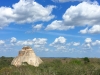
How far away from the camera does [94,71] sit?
41750 mm

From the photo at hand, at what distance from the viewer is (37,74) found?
42.1 metres

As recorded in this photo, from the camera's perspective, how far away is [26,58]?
231ft

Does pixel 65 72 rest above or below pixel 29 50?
below

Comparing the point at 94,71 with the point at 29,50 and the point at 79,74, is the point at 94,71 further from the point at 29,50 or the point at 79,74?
the point at 29,50

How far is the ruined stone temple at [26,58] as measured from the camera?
69188 mm

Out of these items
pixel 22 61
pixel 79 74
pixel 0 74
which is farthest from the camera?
pixel 22 61

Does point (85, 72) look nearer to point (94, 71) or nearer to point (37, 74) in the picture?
point (94, 71)

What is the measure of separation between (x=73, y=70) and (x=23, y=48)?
33.5 metres

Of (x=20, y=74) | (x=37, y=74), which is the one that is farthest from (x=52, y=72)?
(x=20, y=74)

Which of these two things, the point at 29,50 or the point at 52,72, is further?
the point at 29,50

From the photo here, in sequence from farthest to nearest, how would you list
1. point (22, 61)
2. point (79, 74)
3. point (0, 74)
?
point (22, 61)
point (0, 74)
point (79, 74)

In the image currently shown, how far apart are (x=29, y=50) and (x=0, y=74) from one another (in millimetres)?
28731

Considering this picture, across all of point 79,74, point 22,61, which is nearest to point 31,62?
point 22,61

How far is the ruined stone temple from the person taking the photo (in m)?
69.2
